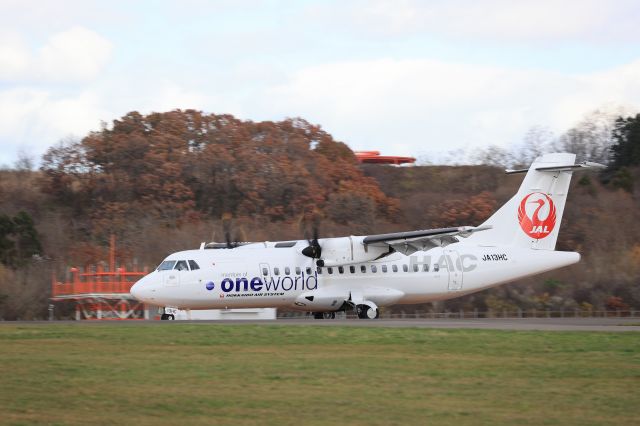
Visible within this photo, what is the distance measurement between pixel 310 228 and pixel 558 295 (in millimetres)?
12919

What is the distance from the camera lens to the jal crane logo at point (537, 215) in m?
29.9

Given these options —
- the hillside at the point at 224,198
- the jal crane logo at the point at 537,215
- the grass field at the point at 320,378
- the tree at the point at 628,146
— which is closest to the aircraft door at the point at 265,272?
the grass field at the point at 320,378

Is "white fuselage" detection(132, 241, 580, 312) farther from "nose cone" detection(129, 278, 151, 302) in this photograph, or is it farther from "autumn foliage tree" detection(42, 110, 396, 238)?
"autumn foliage tree" detection(42, 110, 396, 238)

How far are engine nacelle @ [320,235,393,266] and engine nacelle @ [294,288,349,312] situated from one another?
3.20 ft

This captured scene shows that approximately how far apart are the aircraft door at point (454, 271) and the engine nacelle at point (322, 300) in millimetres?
3264

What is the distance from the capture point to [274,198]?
177 ft

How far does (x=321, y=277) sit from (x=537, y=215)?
716 centimetres

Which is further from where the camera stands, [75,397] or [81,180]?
[81,180]

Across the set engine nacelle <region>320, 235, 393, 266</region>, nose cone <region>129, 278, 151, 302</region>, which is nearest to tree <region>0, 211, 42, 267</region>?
nose cone <region>129, 278, 151, 302</region>

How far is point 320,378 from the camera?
553 inches

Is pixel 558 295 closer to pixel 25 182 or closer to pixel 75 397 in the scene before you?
pixel 75 397

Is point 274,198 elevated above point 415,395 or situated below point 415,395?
above

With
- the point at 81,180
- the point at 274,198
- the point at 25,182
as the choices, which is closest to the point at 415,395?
the point at 274,198

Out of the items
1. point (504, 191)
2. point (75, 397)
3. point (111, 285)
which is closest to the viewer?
point (75, 397)
